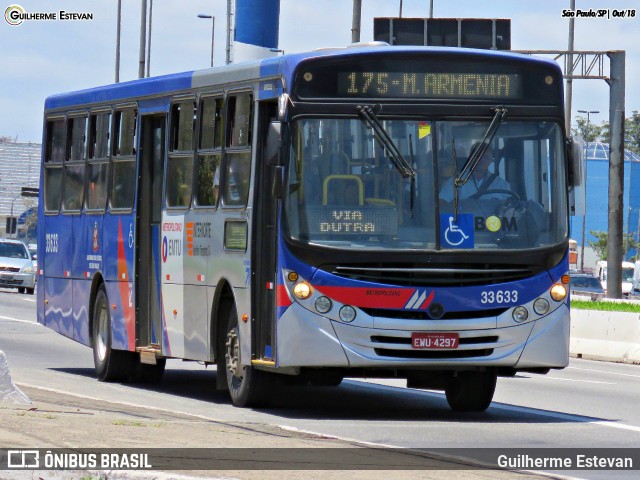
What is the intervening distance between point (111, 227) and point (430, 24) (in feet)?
83.3

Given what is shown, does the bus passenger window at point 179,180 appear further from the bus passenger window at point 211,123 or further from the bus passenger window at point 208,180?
the bus passenger window at point 211,123

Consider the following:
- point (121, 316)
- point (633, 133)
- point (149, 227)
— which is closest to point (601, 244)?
point (633, 133)

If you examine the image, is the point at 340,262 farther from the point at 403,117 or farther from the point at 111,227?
the point at 111,227

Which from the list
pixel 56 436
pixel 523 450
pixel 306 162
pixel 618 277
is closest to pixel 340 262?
pixel 306 162

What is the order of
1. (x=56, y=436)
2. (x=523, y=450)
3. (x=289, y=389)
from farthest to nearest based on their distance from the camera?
(x=289, y=389) → (x=523, y=450) → (x=56, y=436)

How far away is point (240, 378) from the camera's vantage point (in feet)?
50.2

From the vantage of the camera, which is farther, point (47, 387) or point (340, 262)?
point (47, 387)

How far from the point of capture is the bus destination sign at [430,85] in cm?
1458

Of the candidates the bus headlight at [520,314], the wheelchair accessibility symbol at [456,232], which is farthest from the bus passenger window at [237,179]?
the bus headlight at [520,314]

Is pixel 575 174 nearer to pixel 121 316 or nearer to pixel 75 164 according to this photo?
pixel 121 316

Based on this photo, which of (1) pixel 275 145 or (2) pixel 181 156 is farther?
(2) pixel 181 156

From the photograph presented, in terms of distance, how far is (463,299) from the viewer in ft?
46.8

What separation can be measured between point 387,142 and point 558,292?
6.64 feet

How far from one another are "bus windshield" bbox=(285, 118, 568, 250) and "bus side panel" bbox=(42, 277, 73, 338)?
22.7 ft
